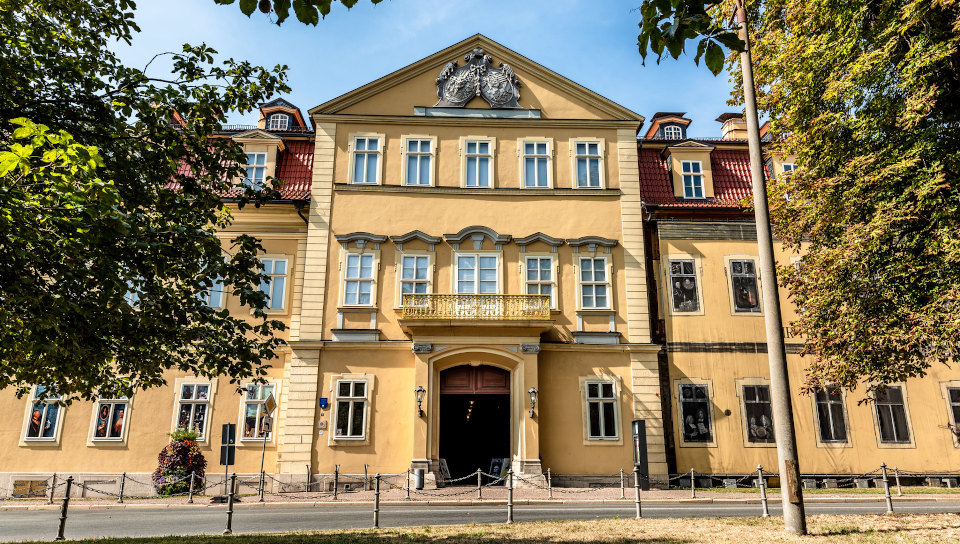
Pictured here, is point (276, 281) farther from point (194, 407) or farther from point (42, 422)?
point (42, 422)

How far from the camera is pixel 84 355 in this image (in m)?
8.95

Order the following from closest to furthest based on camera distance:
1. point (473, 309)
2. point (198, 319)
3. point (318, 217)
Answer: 1. point (198, 319)
2. point (473, 309)
3. point (318, 217)

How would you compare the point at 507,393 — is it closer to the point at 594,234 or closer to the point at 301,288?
the point at 594,234

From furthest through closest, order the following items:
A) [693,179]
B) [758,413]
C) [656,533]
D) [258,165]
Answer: [693,179] < [258,165] < [758,413] < [656,533]

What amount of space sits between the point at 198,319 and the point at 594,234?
15.6 metres

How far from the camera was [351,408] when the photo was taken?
20.9 meters

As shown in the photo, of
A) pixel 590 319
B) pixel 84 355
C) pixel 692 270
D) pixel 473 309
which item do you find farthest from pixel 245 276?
pixel 692 270

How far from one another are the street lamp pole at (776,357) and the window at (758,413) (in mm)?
12510

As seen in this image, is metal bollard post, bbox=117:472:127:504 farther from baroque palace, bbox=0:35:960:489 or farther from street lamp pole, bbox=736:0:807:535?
street lamp pole, bbox=736:0:807:535

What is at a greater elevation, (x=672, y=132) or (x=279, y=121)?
(x=279, y=121)

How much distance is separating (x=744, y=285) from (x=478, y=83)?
12732 millimetres

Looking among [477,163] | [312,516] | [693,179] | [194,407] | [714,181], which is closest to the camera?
[312,516]

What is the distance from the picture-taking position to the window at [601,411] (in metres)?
21.2

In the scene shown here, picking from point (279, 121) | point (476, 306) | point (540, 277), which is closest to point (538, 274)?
point (540, 277)
